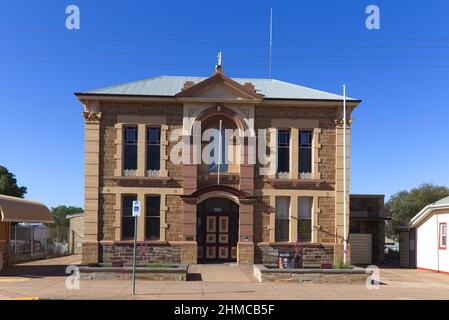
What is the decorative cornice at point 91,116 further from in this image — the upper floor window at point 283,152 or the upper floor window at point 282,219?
the upper floor window at point 282,219

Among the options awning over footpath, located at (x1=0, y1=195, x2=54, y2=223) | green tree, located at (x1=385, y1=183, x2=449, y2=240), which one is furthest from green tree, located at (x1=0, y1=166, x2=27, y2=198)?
green tree, located at (x1=385, y1=183, x2=449, y2=240)

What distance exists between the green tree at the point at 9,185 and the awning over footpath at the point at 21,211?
3347cm

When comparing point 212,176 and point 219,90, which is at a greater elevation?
point 219,90

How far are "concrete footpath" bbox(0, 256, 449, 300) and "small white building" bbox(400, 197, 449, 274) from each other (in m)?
4.30

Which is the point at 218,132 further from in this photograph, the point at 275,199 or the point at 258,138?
the point at 275,199

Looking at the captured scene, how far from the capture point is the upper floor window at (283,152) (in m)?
26.4

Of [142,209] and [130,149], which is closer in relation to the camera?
[142,209]

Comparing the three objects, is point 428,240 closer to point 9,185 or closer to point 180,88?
point 180,88

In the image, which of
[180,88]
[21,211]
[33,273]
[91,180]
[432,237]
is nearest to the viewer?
[33,273]

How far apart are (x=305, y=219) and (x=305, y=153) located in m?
3.16

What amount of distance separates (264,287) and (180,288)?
283cm

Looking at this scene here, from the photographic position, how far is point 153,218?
2583 centimetres

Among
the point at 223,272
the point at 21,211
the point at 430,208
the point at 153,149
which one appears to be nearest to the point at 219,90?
the point at 153,149
